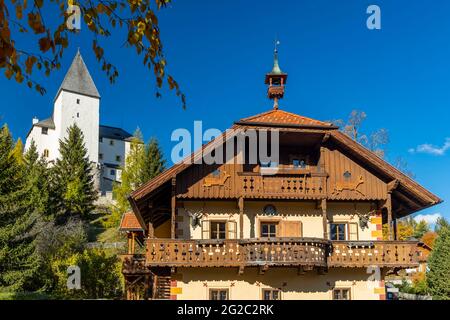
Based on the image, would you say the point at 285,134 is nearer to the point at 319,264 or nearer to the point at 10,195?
the point at 319,264

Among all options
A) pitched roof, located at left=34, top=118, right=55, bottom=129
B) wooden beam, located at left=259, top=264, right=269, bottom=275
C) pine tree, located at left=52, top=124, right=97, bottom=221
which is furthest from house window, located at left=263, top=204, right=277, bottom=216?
pitched roof, located at left=34, top=118, right=55, bottom=129

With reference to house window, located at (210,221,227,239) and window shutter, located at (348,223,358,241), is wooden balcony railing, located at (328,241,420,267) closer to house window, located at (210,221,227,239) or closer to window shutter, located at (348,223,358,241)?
window shutter, located at (348,223,358,241)

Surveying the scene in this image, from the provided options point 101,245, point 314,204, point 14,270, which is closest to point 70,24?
point 314,204

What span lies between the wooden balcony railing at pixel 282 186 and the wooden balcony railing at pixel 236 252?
6.37 feet

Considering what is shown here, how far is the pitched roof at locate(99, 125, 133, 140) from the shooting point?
8733cm

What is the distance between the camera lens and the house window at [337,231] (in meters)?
20.9

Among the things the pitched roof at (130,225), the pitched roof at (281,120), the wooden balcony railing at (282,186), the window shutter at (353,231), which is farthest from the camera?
the pitched roof at (130,225)

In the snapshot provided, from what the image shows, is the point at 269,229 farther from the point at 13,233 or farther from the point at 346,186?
the point at 13,233

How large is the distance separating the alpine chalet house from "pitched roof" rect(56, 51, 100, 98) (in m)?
65.6

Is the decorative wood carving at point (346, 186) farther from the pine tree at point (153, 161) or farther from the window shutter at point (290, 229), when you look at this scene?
the pine tree at point (153, 161)

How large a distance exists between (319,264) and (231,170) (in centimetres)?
468

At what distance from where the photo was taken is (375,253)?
19312mm

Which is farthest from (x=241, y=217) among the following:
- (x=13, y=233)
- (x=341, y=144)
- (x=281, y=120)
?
(x=13, y=233)

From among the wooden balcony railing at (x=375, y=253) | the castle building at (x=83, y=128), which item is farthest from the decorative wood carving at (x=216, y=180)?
the castle building at (x=83, y=128)
